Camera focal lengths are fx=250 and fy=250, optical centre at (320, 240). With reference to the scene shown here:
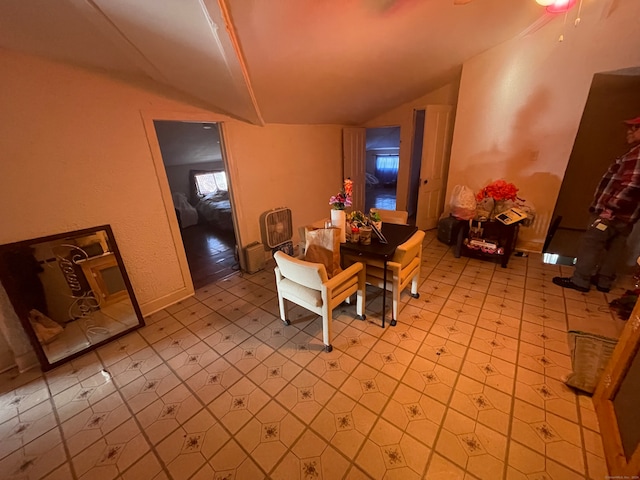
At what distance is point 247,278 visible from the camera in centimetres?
314

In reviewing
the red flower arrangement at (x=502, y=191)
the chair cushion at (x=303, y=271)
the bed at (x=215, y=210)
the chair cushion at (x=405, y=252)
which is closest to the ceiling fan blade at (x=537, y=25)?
the red flower arrangement at (x=502, y=191)

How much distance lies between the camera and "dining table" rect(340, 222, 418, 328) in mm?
1950

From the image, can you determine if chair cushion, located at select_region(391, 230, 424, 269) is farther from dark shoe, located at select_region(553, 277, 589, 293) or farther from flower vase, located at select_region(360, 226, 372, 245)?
dark shoe, located at select_region(553, 277, 589, 293)

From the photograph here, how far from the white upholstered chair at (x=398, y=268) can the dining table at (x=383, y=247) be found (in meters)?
0.05

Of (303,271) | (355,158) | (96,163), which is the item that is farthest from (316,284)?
(355,158)

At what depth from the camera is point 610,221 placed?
224cm

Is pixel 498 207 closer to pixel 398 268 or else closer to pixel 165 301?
pixel 398 268

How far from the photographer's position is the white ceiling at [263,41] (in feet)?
4.54

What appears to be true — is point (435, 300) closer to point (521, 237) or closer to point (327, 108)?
point (521, 237)

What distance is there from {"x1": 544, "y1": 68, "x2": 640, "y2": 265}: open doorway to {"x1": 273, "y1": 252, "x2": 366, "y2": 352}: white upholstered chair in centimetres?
301

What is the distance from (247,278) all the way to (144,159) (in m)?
1.65

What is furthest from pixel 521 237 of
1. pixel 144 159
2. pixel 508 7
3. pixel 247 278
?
pixel 144 159

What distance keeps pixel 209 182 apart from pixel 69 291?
14.9 ft

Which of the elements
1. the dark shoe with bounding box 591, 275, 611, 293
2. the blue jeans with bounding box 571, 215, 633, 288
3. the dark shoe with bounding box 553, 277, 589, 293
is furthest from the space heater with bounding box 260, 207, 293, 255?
the dark shoe with bounding box 591, 275, 611, 293
